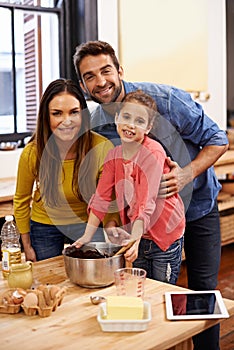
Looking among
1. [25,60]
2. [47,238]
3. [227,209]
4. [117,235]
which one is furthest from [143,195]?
[227,209]

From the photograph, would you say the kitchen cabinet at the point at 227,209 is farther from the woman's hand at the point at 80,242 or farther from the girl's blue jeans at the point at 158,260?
the woman's hand at the point at 80,242

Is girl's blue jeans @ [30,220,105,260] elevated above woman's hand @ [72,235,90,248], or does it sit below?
below

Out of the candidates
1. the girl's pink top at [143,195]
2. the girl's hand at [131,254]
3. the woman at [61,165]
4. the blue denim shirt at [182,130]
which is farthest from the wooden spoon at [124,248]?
the blue denim shirt at [182,130]

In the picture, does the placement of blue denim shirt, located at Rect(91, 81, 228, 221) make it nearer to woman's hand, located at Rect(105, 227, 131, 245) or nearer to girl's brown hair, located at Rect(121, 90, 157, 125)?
girl's brown hair, located at Rect(121, 90, 157, 125)

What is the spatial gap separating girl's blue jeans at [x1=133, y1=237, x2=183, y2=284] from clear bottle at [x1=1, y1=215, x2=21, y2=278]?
0.44m

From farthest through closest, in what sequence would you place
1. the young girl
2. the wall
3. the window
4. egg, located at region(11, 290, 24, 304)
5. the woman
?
1. the wall
2. the window
3. the woman
4. the young girl
5. egg, located at region(11, 290, 24, 304)

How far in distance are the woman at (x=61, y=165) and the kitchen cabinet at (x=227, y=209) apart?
2101 mm

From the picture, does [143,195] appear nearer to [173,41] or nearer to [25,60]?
[25,60]

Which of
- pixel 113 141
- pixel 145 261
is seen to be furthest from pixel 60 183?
pixel 145 261

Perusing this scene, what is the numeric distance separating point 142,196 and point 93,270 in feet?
1.23

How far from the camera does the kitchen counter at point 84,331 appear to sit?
4.58ft

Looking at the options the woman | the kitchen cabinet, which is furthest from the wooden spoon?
the kitchen cabinet

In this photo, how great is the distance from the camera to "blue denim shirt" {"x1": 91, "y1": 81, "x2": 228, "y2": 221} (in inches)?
90.0

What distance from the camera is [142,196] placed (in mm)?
2000
